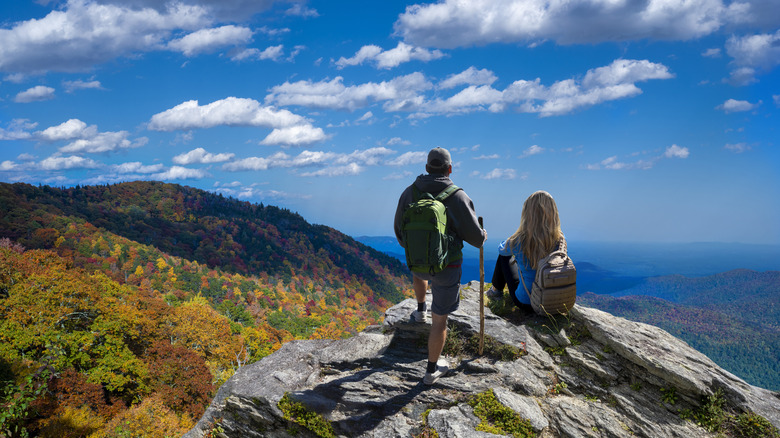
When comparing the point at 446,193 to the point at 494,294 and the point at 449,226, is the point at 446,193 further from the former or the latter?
the point at 494,294

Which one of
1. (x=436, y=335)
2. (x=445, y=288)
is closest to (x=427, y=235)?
(x=445, y=288)

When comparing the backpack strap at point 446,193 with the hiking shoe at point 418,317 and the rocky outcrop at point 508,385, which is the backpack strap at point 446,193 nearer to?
the hiking shoe at point 418,317

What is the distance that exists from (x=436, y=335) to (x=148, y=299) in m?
45.2

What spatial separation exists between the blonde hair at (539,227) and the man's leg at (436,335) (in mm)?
2473

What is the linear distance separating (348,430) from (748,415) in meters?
6.19

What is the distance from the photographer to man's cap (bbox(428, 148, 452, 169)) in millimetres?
5762

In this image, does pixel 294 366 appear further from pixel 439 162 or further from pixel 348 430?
pixel 439 162

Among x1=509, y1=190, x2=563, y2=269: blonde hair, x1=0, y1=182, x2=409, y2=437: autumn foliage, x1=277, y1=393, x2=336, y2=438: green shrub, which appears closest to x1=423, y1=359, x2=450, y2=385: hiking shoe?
x1=277, y1=393, x2=336, y2=438: green shrub

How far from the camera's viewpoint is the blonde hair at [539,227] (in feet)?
23.3

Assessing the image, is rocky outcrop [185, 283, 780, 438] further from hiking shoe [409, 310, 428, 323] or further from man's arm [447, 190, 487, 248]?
man's arm [447, 190, 487, 248]

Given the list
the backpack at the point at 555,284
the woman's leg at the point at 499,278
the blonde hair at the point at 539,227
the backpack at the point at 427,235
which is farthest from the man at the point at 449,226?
the woman's leg at the point at 499,278

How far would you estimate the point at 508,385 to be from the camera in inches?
253

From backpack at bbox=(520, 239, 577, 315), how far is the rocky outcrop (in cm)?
59

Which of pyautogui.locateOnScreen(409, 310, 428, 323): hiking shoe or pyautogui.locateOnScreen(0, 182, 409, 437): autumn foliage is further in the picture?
pyautogui.locateOnScreen(0, 182, 409, 437): autumn foliage
